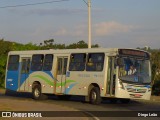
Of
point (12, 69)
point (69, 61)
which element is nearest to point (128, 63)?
point (69, 61)

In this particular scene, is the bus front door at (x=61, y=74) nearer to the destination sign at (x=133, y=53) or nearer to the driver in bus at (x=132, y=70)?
the destination sign at (x=133, y=53)

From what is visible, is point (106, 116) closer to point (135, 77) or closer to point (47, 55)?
point (135, 77)

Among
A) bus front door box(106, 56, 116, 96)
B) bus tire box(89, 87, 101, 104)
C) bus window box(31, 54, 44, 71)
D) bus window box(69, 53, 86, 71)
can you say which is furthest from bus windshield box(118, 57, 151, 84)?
bus window box(31, 54, 44, 71)

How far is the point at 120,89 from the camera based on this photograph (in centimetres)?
2539

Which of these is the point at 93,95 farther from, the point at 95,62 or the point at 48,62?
the point at 48,62

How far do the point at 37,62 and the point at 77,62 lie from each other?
3.84m

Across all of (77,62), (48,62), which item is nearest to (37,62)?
(48,62)

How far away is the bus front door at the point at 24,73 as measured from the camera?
3172cm

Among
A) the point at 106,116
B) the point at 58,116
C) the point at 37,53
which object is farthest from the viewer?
the point at 37,53

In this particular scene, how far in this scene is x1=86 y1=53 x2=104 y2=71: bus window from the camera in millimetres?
26453

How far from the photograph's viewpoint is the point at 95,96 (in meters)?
26.7

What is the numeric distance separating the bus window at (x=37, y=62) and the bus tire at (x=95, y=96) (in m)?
5.04

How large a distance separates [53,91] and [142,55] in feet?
20.0

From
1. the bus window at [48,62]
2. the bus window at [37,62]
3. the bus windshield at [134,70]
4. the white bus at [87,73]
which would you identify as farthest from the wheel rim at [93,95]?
the bus window at [37,62]
